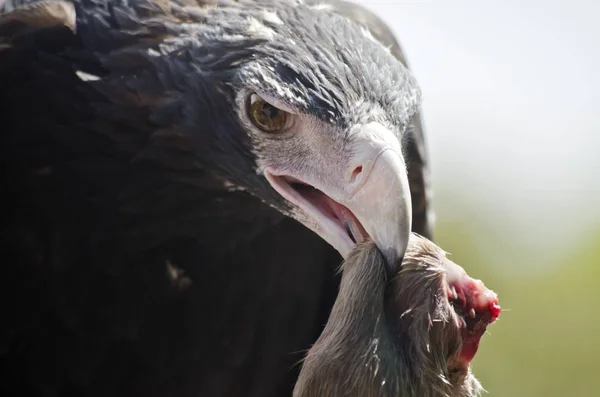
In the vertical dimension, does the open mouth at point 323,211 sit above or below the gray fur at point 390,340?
below

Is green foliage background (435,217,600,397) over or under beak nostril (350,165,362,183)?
under

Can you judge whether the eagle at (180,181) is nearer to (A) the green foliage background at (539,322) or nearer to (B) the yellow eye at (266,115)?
(B) the yellow eye at (266,115)

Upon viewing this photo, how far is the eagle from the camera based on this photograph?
106 inches

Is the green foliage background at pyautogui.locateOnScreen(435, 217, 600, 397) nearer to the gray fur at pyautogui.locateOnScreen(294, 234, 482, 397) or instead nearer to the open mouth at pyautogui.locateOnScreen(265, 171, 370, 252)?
the open mouth at pyautogui.locateOnScreen(265, 171, 370, 252)

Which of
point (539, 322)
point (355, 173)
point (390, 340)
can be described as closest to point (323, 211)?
point (355, 173)

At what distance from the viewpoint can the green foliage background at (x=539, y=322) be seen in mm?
8711

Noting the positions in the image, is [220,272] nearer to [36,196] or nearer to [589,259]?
[36,196]

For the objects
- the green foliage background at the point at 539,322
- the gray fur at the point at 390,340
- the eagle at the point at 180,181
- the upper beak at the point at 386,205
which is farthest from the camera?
the green foliage background at the point at 539,322

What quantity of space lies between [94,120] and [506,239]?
313 inches

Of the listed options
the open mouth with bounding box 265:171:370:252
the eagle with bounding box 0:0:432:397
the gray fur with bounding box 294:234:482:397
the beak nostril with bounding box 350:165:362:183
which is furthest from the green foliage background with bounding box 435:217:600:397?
the gray fur with bounding box 294:234:482:397

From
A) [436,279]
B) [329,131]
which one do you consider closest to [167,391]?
[329,131]

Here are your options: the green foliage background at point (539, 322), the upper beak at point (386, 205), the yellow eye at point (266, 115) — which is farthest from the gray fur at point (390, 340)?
the green foliage background at point (539, 322)

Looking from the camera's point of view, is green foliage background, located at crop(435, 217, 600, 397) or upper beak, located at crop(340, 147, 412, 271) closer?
upper beak, located at crop(340, 147, 412, 271)

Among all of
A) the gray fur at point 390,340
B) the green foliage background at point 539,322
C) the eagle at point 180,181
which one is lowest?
the green foliage background at point 539,322
